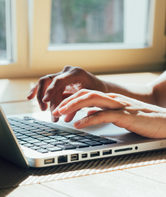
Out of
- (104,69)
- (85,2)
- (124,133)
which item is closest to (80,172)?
(124,133)

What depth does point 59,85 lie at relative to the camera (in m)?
0.65

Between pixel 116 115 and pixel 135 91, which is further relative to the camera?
pixel 135 91

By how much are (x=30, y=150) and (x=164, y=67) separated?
5.49ft

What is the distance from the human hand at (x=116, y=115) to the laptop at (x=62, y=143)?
0.02 meters

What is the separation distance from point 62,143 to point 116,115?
0.10 m

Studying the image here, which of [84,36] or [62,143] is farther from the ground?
[84,36]

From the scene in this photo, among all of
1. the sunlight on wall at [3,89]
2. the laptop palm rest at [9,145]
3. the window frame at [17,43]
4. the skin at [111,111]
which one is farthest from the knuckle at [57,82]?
the window frame at [17,43]

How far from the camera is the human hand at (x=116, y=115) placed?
0.50 metres

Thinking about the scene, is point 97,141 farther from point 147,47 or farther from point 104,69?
point 147,47

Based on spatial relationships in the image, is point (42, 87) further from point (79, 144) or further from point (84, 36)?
point (84, 36)

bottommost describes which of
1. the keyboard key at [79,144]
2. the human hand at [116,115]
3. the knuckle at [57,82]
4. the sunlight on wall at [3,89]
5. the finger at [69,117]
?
the sunlight on wall at [3,89]

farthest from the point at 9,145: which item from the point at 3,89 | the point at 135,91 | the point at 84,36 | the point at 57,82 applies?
the point at 84,36

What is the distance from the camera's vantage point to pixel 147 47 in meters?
1.96

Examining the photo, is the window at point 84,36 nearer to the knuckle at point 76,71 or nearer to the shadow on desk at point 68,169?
the knuckle at point 76,71
